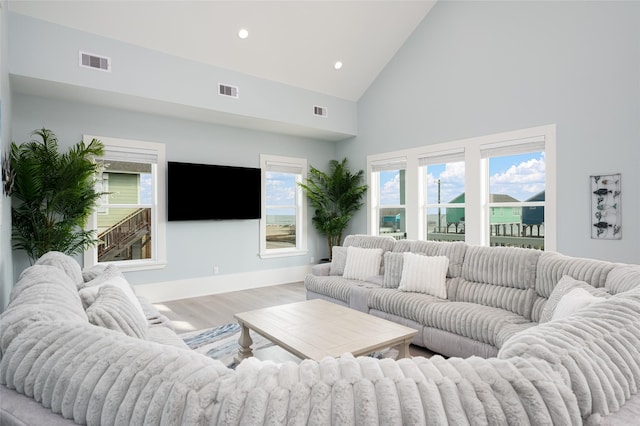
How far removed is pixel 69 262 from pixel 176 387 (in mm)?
2396

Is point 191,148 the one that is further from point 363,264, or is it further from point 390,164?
point 390,164

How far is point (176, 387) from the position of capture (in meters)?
0.72

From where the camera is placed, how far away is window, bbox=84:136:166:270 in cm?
471

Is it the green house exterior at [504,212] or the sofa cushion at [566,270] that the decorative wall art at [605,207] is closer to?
the green house exterior at [504,212]

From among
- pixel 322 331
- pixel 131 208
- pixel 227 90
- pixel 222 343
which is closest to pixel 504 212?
pixel 322 331

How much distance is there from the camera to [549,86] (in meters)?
4.17

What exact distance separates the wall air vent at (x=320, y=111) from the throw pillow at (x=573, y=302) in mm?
4586

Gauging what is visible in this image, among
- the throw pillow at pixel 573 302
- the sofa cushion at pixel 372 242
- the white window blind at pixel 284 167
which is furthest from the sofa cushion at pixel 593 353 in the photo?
the white window blind at pixel 284 167

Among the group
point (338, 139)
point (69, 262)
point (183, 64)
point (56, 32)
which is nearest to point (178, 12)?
point (183, 64)

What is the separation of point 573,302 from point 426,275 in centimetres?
164

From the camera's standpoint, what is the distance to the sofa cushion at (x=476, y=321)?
260 cm

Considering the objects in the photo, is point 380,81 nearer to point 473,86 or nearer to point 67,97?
point 473,86

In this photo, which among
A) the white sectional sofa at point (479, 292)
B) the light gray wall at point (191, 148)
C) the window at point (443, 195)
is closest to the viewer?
the white sectional sofa at point (479, 292)

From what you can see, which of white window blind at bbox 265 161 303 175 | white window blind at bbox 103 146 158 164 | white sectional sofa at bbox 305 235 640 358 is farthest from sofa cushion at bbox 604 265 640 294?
white window blind at bbox 103 146 158 164
